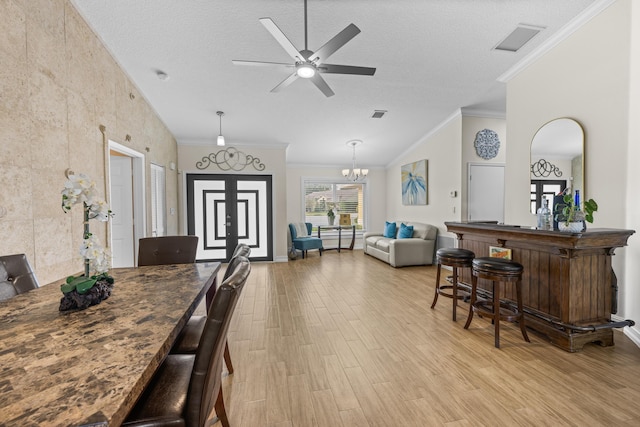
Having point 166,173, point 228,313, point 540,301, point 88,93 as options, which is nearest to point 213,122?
point 166,173

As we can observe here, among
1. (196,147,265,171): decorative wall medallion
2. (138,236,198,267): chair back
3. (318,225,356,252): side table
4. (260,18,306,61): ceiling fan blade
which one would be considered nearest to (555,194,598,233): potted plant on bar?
(260,18,306,61): ceiling fan blade

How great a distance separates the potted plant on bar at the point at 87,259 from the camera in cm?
125

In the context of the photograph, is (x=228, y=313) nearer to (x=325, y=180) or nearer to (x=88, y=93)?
(x=88, y=93)

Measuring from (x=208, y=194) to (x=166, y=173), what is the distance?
1.05 metres

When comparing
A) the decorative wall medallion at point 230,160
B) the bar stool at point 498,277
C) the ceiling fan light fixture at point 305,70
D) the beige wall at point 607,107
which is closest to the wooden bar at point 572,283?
the bar stool at point 498,277

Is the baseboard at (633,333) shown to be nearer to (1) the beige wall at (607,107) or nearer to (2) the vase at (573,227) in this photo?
(1) the beige wall at (607,107)

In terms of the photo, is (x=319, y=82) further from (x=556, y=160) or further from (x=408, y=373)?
(x=556, y=160)

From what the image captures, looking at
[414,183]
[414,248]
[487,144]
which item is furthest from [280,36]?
[414,183]

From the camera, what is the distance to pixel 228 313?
1.00m

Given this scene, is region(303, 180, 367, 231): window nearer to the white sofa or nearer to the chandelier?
the chandelier

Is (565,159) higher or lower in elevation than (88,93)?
lower

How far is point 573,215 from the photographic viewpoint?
2408 mm

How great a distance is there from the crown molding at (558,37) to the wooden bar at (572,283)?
2.12 meters

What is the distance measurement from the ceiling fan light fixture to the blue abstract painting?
4.31m
